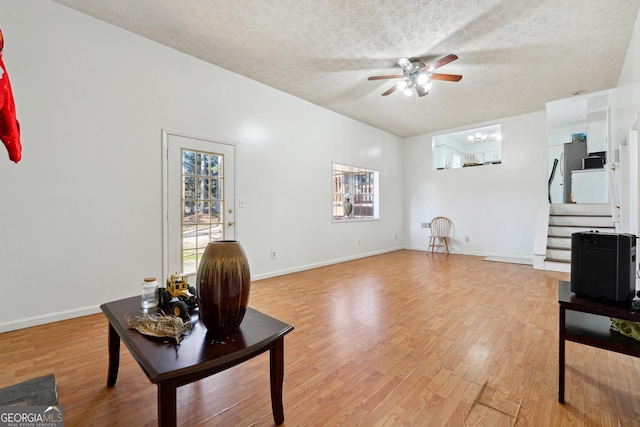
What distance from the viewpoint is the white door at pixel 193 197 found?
10.4 feet

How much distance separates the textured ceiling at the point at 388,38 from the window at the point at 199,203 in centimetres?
132

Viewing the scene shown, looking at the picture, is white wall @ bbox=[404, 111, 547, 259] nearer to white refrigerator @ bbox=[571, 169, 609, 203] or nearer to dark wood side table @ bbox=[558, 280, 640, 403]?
white refrigerator @ bbox=[571, 169, 609, 203]

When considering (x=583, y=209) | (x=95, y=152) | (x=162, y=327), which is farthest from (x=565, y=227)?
(x=95, y=152)

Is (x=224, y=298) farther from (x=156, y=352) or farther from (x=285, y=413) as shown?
(x=285, y=413)

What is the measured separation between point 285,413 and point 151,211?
2621 mm

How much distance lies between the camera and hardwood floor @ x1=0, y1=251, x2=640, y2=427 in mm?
1369

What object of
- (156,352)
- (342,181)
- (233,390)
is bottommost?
(233,390)

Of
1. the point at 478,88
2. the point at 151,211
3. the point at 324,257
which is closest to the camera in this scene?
the point at 151,211

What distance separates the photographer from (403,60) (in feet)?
10.7

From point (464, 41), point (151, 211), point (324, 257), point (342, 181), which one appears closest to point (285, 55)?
point (464, 41)

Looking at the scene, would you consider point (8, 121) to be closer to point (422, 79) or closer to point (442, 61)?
point (442, 61)

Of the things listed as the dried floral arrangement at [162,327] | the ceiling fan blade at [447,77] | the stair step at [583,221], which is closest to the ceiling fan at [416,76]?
the ceiling fan blade at [447,77]

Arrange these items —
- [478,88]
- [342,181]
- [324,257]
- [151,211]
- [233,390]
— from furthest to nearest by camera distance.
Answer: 1. [342,181]
2. [324,257]
3. [478,88]
4. [151,211]
5. [233,390]

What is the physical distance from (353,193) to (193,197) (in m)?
3.59
